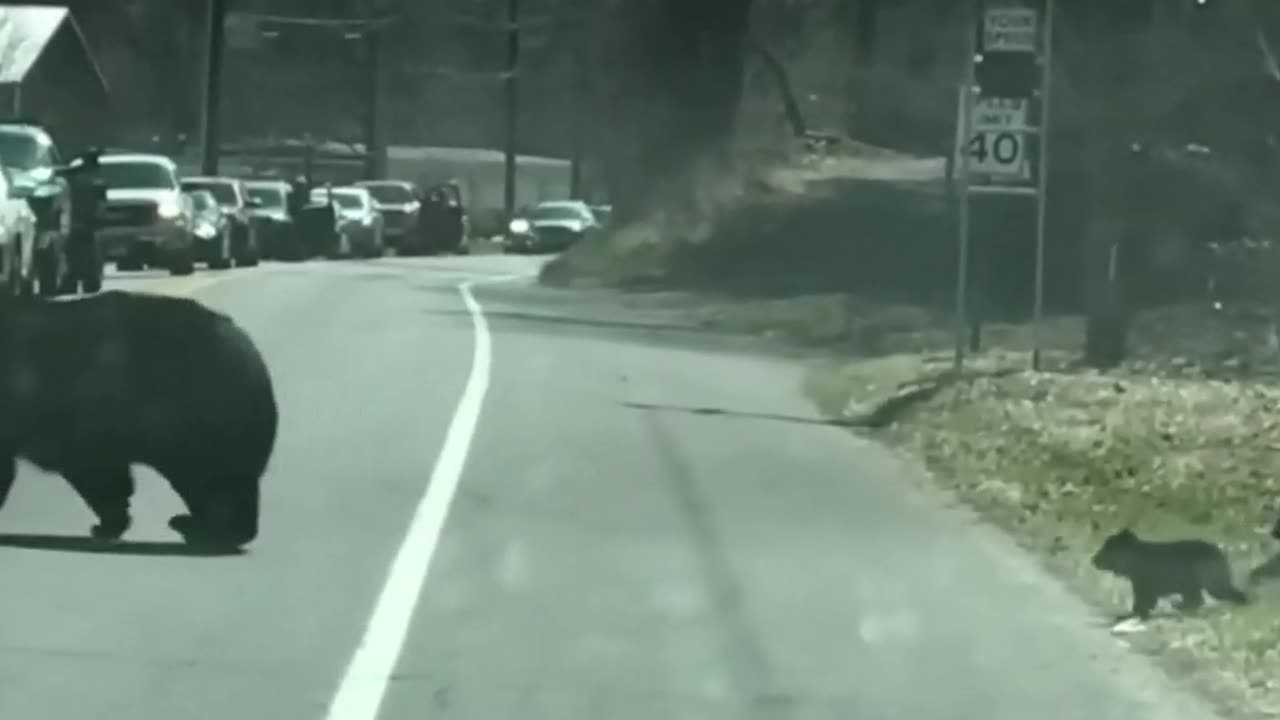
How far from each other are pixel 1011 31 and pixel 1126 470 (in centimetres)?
704

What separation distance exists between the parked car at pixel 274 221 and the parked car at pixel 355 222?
271 cm

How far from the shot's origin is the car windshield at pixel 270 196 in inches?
2205

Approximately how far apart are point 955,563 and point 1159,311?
2026cm

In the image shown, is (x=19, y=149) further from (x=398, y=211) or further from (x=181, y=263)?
(x=398, y=211)

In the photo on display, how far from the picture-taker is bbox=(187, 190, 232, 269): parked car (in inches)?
1794

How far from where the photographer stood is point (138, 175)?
42.1 metres

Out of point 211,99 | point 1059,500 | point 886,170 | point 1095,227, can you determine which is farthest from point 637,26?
point 1059,500

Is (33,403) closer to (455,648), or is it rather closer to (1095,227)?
(455,648)

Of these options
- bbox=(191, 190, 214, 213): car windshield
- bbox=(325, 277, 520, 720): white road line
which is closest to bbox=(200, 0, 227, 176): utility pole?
bbox=(191, 190, 214, 213): car windshield

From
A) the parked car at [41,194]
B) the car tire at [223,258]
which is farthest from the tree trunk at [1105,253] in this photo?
the car tire at [223,258]

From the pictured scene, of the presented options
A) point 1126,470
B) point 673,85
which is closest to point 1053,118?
point 673,85

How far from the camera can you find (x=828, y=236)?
4634cm

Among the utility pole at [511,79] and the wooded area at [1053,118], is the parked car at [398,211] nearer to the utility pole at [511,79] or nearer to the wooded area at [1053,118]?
the wooded area at [1053,118]

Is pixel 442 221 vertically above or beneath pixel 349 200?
beneath
